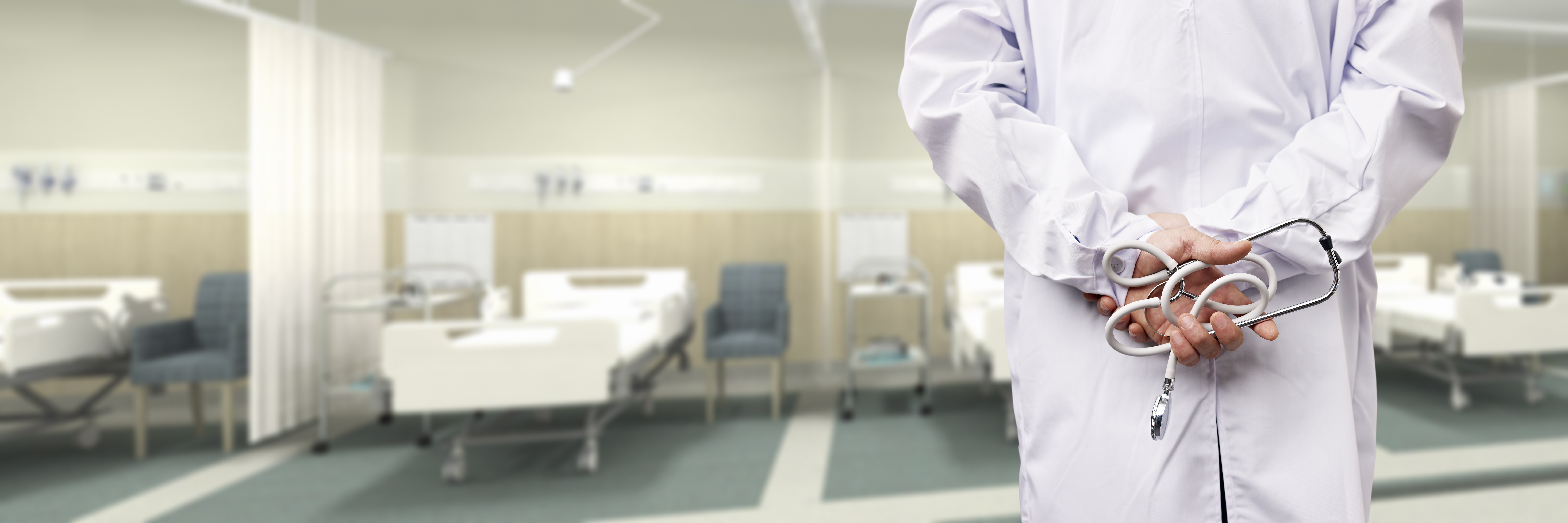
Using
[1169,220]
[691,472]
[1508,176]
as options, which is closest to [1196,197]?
[1169,220]

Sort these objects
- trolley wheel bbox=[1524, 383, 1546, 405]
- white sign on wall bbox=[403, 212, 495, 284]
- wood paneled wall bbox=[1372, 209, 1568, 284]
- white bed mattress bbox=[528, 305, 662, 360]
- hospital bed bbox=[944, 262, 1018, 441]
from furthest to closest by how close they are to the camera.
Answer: wood paneled wall bbox=[1372, 209, 1568, 284], white sign on wall bbox=[403, 212, 495, 284], trolley wheel bbox=[1524, 383, 1546, 405], hospital bed bbox=[944, 262, 1018, 441], white bed mattress bbox=[528, 305, 662, 360]

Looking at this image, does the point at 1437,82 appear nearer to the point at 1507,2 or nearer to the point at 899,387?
the point at 899,387

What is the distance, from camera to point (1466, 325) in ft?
10.7

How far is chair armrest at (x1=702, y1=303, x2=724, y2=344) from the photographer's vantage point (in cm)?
381

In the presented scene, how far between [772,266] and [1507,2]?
5.27 metres

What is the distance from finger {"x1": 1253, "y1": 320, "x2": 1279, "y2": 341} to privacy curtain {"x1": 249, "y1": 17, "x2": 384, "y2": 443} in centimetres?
396

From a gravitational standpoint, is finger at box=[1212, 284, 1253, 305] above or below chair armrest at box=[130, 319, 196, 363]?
above

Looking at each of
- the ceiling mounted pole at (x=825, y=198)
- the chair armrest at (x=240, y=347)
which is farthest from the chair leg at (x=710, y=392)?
the chair armrest at (x=240, y=347)

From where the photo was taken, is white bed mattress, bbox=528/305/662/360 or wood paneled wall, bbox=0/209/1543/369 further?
wood paneled wall, bbox=0/209/1543/369

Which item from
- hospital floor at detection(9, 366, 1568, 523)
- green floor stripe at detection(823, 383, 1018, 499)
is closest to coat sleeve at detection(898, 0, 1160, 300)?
hospital floor at detection(9, 366, 1568, 523)

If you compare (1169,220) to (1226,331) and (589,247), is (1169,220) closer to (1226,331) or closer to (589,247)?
(1226,331)

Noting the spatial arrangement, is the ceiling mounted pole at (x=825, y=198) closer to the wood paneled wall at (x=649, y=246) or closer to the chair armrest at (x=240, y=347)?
the wood paneled wall at (x=649, y=246)

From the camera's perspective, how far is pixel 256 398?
3162mm

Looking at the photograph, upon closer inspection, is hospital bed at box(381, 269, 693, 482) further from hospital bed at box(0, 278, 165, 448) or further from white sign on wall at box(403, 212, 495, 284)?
hospital bed at box(0, 278, 165, 448)
